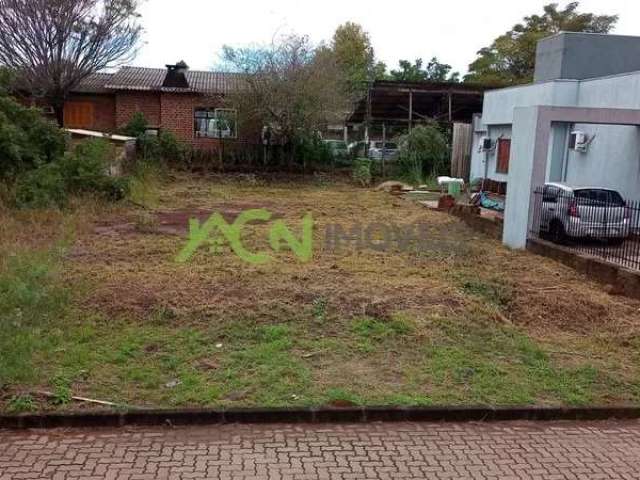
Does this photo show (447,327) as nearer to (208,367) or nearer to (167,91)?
(208,367)

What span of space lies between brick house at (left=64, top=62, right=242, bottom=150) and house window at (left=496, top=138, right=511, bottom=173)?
11017 millimetres

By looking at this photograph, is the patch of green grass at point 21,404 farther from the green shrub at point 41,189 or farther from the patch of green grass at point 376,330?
the green shrub at point 41,189

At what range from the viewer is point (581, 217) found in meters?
10.6

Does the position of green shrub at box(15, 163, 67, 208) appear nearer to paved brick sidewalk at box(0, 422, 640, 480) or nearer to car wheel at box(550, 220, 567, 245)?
paved brick sidewalk at box(0, 422, 640, 480)

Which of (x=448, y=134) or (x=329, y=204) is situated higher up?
(x=448, y=134)

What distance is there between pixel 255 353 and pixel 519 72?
41.2 meters

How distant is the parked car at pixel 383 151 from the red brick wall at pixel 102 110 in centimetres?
1141

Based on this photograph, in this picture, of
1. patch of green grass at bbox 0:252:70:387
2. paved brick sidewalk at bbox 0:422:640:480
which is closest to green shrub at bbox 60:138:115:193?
patch of green grass at bbox 0:252:70:387

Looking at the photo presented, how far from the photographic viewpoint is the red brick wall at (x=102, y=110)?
86.6 feet

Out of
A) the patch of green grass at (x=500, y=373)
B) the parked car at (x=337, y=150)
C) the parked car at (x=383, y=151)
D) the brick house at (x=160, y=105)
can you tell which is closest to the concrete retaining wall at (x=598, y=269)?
the patch of green grass at (x=500, y=373)

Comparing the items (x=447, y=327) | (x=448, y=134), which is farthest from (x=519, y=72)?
(x=447, y=327)

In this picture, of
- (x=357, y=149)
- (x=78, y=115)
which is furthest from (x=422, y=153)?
(x=78, y=115)

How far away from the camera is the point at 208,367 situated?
16.3ft

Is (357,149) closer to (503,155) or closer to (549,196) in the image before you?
(503,155)
